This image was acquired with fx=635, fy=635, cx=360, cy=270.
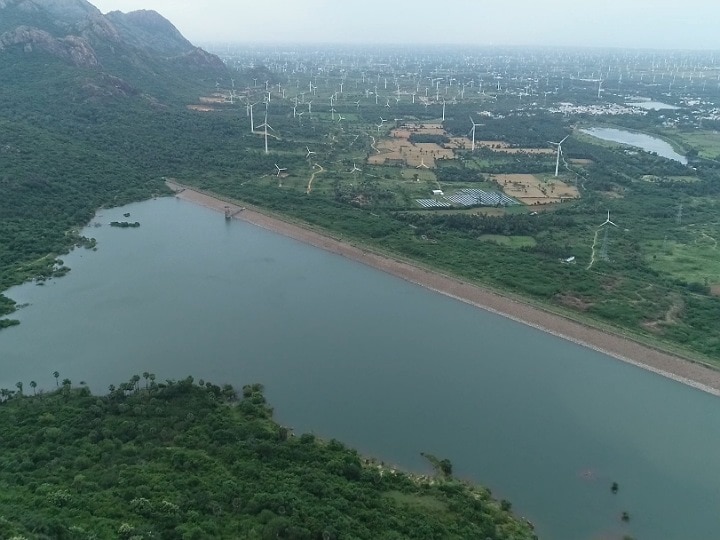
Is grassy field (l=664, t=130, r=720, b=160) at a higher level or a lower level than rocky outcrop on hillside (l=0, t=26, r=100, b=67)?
lower

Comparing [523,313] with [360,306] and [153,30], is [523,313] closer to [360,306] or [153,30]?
[360,306]

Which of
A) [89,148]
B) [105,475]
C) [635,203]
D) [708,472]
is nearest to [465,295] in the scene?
[708,472]

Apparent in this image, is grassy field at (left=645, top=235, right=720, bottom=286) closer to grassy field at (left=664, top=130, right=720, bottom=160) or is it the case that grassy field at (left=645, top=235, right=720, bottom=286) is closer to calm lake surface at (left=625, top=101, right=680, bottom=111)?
grassy field at (left=664, top=130, right=720, bottom=160)

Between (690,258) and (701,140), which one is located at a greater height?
(701,140)

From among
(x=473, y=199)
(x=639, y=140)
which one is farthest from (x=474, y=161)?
(x=639, y=140)

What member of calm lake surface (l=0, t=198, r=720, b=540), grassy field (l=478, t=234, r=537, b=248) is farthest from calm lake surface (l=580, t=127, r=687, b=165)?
calm lake surface (l=0, t=198, r=720, b=540)

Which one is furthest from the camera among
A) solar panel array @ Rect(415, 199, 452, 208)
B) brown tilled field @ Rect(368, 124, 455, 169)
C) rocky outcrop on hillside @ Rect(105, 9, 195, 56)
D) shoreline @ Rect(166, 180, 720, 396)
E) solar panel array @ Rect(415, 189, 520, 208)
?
rocky outcrop on hillside @ Rect(105, 9, 195, 56)

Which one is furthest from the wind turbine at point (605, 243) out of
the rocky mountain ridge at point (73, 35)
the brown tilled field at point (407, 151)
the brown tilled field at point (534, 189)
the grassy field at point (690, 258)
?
the rocky mountain ridge at point (73, 35)
